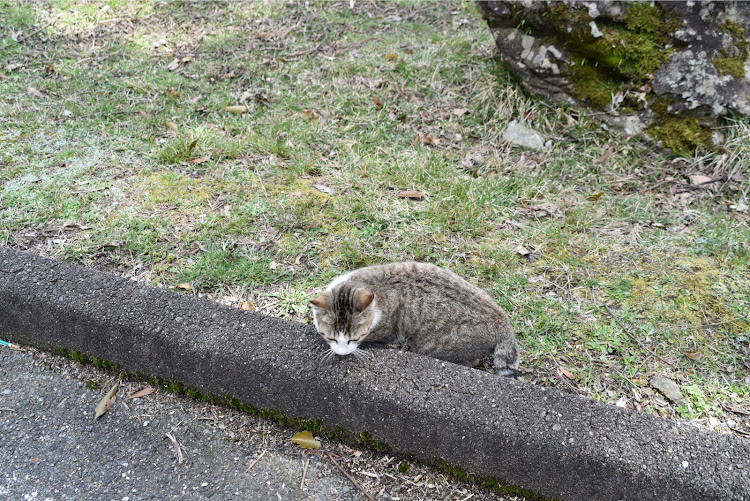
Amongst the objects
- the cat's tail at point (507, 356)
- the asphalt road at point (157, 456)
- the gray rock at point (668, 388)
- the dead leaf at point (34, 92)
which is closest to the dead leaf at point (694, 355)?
the gray rock at point (668, 388)

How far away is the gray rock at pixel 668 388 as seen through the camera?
2847 millimetres

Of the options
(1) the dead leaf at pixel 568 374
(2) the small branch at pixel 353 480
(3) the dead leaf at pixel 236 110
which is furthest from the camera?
(3) the dead leaf at pixel 236 110

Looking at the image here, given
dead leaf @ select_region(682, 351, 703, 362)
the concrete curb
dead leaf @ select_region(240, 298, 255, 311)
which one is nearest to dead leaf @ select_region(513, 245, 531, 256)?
dead leaf @ select_region(682, 351, 703, 362)

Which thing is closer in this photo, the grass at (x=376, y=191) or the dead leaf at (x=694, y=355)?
the dead leaf at (x=694, y=355)

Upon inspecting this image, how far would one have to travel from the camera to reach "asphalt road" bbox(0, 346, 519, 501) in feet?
8.36

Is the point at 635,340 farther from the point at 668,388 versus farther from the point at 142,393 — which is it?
the point at 142,393

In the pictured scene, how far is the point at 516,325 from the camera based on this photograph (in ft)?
10.7

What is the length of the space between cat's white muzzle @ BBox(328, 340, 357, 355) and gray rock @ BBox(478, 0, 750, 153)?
11.3 ft

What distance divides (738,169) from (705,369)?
2.20 m

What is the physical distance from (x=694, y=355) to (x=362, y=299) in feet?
6.30

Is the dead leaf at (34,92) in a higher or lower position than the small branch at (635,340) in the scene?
higher

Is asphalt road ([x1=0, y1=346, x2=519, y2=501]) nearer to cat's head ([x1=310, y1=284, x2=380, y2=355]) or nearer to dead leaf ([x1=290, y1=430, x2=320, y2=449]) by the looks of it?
dead leaf ([x1=290, y1=430, x2=320, y2=449])

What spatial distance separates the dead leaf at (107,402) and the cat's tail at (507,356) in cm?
207

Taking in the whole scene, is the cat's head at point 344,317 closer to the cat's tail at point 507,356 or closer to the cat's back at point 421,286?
the cat's back at point 421,286
